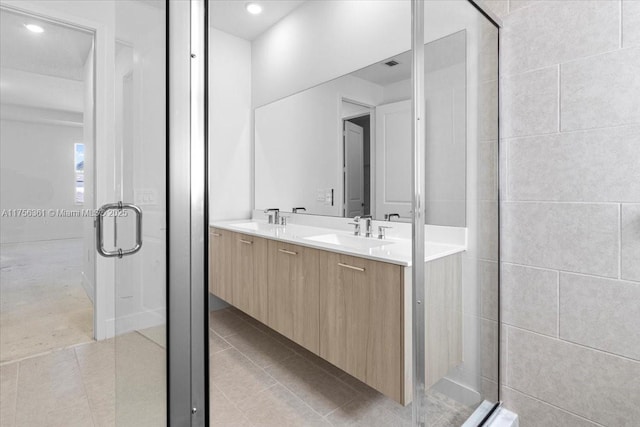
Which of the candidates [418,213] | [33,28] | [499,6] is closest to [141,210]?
[33,28]

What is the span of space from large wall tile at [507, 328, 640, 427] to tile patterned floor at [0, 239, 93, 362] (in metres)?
1.75

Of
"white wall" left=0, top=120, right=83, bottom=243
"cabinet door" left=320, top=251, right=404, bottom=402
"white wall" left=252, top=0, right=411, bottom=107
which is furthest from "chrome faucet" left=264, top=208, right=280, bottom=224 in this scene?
"white wall" left=0, top=120, right=83, bottom=243

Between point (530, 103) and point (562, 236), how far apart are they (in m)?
0.63

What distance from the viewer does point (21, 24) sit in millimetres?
514

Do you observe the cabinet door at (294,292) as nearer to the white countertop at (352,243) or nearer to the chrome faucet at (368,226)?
the white countertop at (352,243)

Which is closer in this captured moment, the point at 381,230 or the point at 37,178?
the point at 37,178

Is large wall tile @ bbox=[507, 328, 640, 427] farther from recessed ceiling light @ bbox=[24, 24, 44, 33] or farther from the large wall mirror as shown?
recessed ceiling light @ bbox=[24, 24, 44, 33]

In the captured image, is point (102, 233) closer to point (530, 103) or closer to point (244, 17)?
point (530, 103)

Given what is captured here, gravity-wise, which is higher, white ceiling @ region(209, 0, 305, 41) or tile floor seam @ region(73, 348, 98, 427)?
white ceiling @ region(209, 0, 305, 41)

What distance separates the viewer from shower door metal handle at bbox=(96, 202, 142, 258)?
569 millimetres

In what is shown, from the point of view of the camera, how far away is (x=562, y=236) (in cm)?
142

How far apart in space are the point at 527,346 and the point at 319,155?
1689 mm

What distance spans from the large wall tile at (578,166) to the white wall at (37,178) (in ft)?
5.59

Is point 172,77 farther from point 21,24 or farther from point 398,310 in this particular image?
point 398,310
